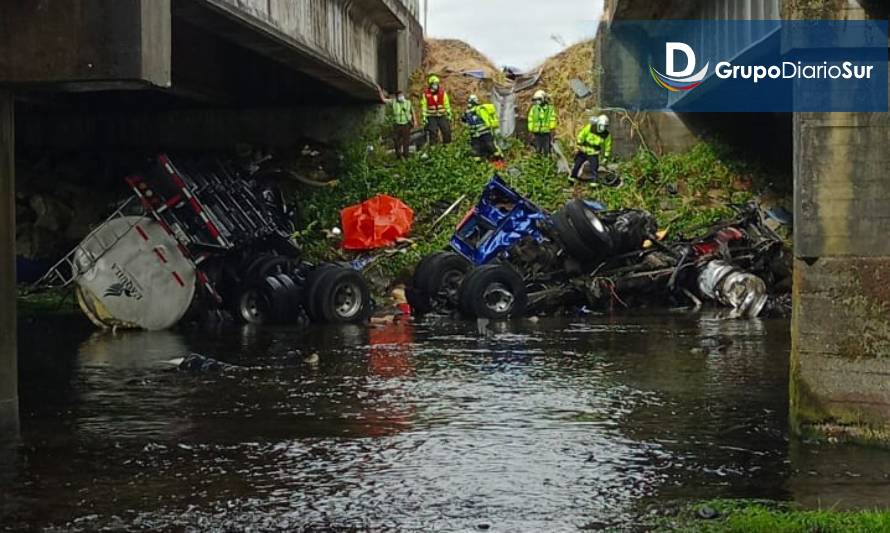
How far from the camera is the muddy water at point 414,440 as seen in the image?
7.41 meters

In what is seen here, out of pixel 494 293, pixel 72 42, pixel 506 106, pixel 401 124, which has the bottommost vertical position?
pixel 494 293

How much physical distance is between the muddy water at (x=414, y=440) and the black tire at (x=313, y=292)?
3885 millimetres

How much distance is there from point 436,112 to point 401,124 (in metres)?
1.35

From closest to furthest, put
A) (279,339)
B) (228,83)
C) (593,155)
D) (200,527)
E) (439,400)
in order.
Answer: (200,527) < (439,400) < (279,339) < (228,83) < (593,155)

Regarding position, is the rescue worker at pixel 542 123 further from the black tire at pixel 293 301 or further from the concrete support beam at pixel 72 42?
the concrete support beam at pixel 72 42

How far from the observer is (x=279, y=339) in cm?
1781

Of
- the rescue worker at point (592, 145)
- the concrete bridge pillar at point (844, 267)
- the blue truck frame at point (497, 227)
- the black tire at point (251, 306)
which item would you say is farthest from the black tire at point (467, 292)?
the concrete bridge pillar at point (844, 267)

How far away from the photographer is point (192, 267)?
65.7 ft

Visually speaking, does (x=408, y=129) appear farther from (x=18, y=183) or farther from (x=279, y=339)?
(x=279, y=339)

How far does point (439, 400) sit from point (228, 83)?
55.1 ft

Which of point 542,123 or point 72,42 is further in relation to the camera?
point 542,123

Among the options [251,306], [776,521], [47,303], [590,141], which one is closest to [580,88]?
[590,141]

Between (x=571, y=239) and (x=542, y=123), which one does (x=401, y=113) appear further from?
(x=571, y=239)

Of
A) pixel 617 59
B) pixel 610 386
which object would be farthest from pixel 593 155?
pixel 610 386
